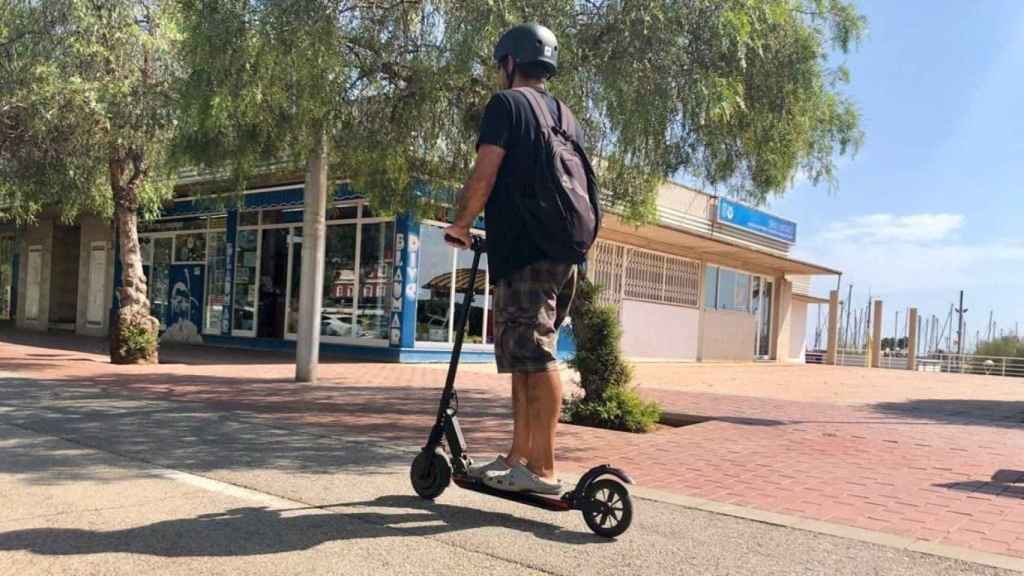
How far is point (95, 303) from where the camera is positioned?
22.6m

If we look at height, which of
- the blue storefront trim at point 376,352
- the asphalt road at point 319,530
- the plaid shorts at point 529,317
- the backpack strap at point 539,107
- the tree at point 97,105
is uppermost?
the tree at point 97,105

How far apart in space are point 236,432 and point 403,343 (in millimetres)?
8823

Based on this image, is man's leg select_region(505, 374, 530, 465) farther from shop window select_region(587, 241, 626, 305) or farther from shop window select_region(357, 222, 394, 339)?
shop window select_region(587, 241, 626, 305)

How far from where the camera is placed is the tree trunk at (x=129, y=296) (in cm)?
1276

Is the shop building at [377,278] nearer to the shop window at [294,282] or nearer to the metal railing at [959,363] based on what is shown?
the shop window at [294,282]

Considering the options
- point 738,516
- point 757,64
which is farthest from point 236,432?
point 757,64

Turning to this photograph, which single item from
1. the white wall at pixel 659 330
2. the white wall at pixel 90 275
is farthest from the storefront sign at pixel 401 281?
the white wall at pixel 90 275

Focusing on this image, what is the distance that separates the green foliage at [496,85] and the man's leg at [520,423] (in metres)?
3.54

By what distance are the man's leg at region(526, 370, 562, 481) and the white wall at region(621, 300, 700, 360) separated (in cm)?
1722

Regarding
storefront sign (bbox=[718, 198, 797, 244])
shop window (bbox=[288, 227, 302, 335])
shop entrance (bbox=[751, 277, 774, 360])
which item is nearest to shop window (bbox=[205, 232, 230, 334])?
shop window (bbox=[288, 227, 302, 335])

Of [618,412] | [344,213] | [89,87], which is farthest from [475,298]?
[618,412]

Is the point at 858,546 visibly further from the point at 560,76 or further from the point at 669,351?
the point at 669,351

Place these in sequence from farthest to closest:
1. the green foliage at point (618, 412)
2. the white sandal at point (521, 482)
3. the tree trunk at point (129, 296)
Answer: the tree trunk at point (129, 296)
the green foliage at point (618, 412)
the white sandal at point (521, 482)

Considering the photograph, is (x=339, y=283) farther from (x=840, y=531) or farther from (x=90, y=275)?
(x=840, y=531)
